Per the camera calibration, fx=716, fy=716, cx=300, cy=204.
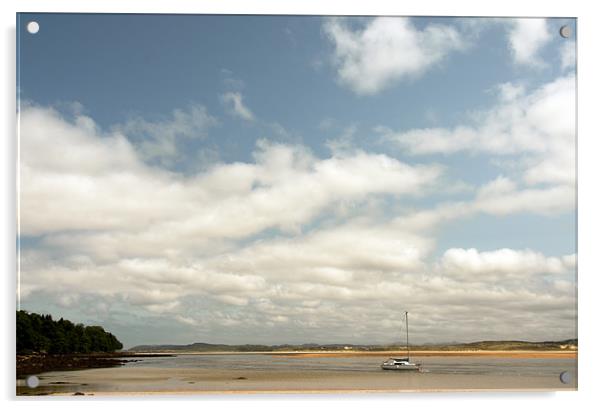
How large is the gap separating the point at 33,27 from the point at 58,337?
159 centimetres

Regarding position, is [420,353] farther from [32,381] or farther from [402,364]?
[32,381]

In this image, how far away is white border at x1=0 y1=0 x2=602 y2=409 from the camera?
11.9 feet

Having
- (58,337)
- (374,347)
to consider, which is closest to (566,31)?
(374,347)

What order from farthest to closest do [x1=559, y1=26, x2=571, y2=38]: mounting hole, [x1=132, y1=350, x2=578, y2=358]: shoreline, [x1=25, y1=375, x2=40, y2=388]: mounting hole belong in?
[x1=559, y1=26, x2=571, y2=38]: mounting hole, [x1=132, y1=350, x2=578, y2=358]: shoreline, [x1=25, y1=375, x2=40, y2=388]: mounting hole

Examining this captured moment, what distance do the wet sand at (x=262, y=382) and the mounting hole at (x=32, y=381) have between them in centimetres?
2

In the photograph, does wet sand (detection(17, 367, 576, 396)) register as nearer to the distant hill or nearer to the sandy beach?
the sandy beach

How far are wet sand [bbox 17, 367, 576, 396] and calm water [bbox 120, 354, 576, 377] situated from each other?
2cm

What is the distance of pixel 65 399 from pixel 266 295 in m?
1.13

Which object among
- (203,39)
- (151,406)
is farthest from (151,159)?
(151,406)

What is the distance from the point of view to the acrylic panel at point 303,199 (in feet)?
12.0

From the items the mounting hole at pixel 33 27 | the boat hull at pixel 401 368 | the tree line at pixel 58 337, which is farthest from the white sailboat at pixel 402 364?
the mounting hole at pixel 33 27

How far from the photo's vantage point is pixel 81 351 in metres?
3.62

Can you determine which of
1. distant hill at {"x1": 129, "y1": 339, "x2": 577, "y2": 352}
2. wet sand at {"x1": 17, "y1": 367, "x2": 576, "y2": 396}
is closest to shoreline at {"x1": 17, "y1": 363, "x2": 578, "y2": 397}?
wet sand at {"x1": 17, "y1": 367, "x2": 576, "y2": 396}

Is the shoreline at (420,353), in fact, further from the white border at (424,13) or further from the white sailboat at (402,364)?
A: the white border at (424,13)
